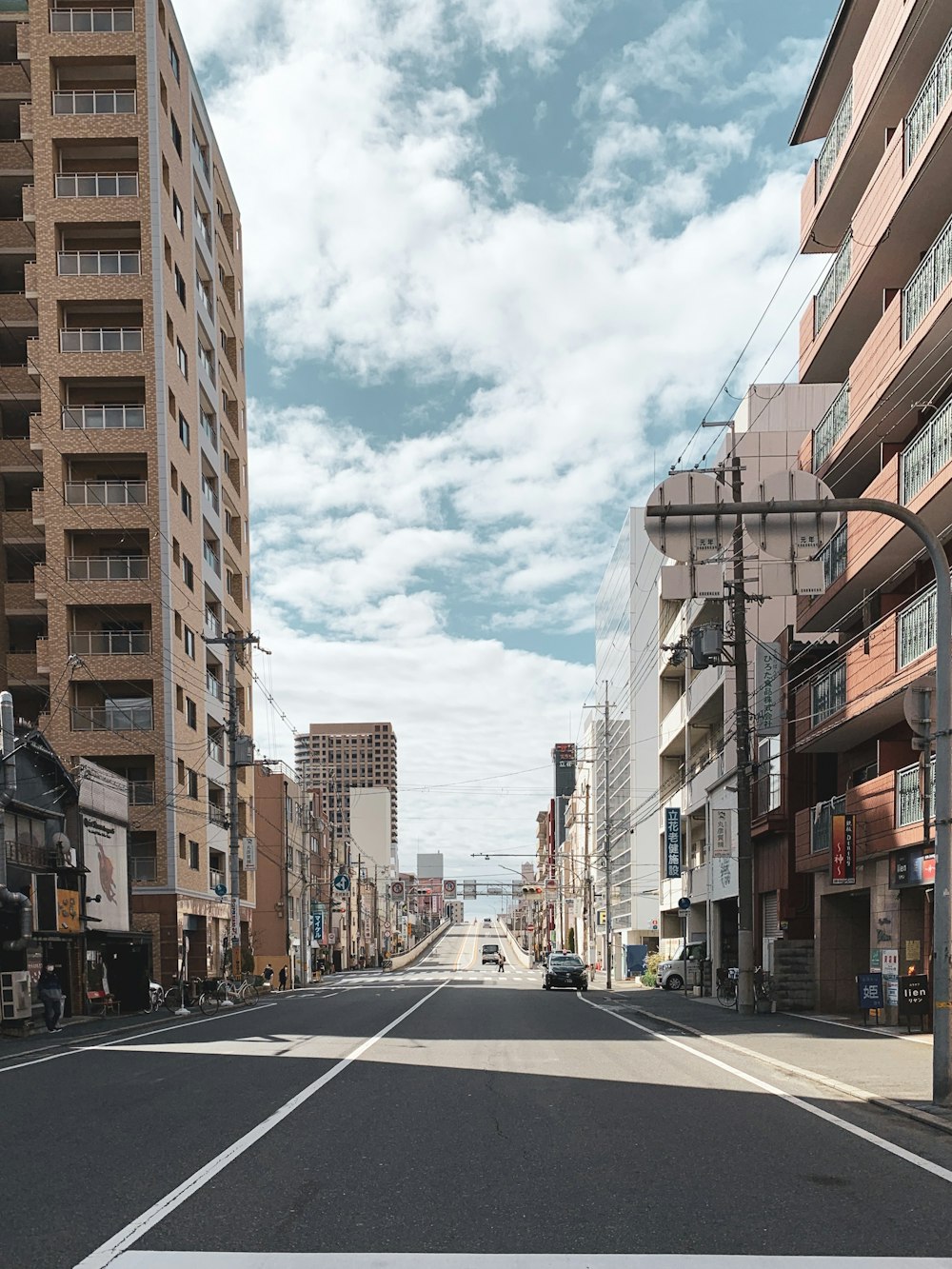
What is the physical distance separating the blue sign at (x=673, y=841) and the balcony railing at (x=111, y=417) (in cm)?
2983

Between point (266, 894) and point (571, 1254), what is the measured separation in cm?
7950

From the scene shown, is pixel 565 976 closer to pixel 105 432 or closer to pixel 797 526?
pixel 105 432

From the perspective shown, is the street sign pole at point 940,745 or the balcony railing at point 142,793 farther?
the balcony railing at point 142,793

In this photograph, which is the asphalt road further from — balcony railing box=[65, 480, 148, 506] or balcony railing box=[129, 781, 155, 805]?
balcony railing box=[65, 480, 148, 506]

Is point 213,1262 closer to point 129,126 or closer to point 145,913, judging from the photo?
point 145,913

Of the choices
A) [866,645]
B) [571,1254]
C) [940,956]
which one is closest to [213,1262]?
[571,1254]

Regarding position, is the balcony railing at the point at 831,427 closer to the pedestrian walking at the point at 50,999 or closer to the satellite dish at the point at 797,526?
the satellite dish at the point at 797,526

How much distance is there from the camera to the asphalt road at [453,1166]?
22.8 ft

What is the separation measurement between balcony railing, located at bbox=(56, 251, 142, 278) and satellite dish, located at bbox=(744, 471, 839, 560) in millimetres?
44883

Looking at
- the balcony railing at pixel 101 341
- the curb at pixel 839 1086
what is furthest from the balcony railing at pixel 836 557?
the balcony railing at pixel 101 341

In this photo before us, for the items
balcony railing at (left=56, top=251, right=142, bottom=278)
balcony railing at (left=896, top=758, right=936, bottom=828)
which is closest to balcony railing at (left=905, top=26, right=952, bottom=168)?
balcony railing at (left=896, top=758, right=936, bottom=828)

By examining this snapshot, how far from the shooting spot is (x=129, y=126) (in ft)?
173

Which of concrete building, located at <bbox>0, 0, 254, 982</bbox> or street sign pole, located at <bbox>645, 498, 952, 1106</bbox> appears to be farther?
concrete building, located at <bbox>0, 0, 254, 982</bbox>

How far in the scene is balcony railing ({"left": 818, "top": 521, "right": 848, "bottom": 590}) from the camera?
2858 centimetres
